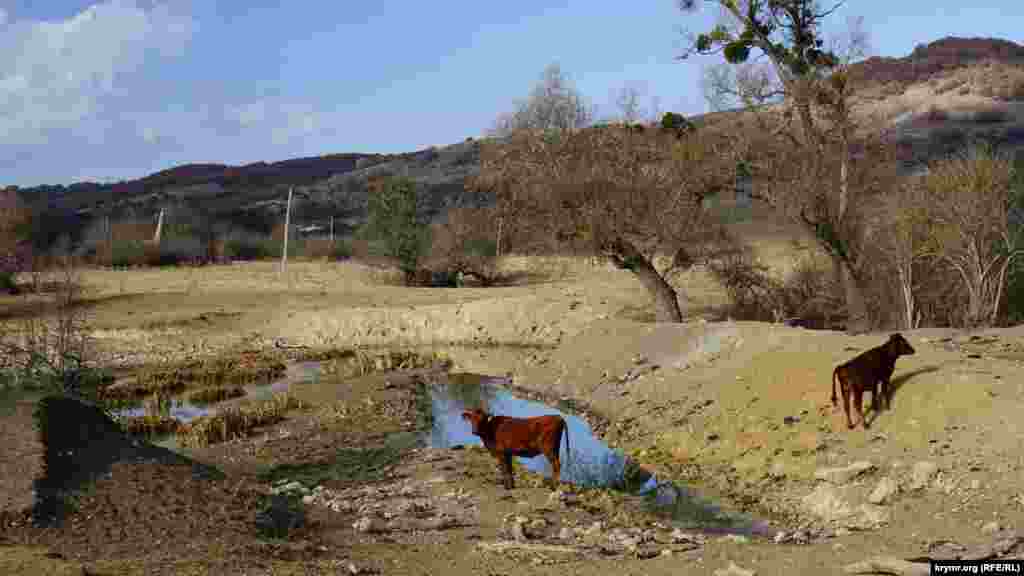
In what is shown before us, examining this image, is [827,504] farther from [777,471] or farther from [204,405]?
[204,405]

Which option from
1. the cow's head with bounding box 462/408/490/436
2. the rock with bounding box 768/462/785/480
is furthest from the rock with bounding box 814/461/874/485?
the cow's head with bounding box 462/408/490/436

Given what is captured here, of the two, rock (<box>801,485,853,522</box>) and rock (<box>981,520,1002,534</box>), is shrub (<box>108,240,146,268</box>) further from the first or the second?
rock (<box>981,520,1002,534</box>)

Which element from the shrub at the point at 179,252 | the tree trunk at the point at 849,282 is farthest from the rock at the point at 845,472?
the shrub at the point at 179,252

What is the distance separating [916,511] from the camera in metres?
9.98

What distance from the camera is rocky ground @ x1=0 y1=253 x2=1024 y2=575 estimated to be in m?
8.41

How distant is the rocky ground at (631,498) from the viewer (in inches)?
331

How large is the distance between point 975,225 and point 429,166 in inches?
2845

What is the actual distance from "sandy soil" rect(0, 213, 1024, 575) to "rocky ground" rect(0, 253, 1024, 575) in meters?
0.03

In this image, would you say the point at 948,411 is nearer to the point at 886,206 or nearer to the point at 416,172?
the point at 886,206

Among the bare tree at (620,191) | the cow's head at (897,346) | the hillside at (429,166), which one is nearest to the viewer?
the cow's head at (897,346)

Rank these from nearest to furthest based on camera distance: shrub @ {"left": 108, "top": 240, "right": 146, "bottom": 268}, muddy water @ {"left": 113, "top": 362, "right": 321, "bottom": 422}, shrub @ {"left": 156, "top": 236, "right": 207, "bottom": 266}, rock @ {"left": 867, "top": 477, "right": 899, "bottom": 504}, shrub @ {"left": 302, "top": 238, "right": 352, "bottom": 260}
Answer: rock @ {"left": 867, "top": 477, "right": 899, "bottom": 504}, muddy water @ {"left": 113, "top": 362, "right": 321, "bottom": 422}, shrub @ {"left": 108, "top": 240, "right": 146, "bottom": 268}, shrub @ {"left": 156, "top": 236, "right": 207, "bottom": 266}, shrub @ {"left": 302, "top": 238, "right": 352, "bottom": 260}

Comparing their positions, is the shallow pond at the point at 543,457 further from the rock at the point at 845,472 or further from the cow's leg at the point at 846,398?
the cow's leg at the point at 846,398

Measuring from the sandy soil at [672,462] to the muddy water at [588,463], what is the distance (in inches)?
14.6

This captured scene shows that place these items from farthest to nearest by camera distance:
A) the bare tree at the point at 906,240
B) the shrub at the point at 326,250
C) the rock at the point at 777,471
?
the shrub at the point at 326,250 → the bare tree at the point at 906,240 → the rock at the point at 777,471
